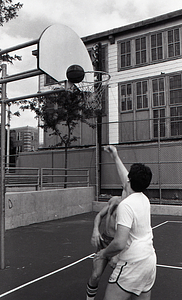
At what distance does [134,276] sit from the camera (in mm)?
2262

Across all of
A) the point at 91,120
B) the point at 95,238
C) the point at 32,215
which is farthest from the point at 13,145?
the point at 95,238

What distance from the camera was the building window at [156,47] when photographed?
16828 millimetres

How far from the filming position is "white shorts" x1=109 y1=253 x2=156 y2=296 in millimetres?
2252

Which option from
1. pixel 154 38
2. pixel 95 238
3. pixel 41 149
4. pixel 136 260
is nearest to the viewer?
pixel 136 260

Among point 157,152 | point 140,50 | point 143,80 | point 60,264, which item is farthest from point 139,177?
point 140,50

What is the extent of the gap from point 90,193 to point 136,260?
12.0 m

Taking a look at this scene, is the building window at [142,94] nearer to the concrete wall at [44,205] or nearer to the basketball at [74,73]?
the concrete wall at [44,205]

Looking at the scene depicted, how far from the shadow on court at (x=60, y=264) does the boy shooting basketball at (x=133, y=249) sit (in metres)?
1.85

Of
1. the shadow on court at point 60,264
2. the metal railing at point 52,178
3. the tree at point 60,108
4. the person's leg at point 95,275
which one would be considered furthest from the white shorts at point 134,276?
the tree at point 60,108

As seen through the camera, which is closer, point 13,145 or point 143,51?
point 143,51

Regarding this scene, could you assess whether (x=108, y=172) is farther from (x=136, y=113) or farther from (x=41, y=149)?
(x=41, y=149)

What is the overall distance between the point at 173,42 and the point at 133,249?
16.1m

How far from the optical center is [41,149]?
65.7 ft

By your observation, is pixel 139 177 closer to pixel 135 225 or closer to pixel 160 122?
pixel 135 225
